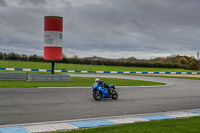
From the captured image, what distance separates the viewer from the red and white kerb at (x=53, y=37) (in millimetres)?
23562

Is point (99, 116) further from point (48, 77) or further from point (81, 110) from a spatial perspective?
point (48, 77)

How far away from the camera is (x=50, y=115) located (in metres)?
8.70

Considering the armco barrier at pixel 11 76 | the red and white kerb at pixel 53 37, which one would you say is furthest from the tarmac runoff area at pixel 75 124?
the armco barrier at pixel 11 76

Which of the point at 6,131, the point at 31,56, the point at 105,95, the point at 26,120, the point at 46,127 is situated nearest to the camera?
the point at 6,131

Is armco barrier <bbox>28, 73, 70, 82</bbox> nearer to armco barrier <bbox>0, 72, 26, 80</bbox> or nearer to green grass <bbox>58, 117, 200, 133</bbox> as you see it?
armco barrier <bbox>0, 72, 26, 80</bbox>

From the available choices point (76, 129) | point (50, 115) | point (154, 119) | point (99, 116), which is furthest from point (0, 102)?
point (154, 119)

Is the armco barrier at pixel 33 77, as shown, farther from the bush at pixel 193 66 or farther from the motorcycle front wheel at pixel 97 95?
the bush at pixel 193 66

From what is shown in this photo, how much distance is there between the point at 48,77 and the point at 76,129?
57.2 feet

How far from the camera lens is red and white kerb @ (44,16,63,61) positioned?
2356cm

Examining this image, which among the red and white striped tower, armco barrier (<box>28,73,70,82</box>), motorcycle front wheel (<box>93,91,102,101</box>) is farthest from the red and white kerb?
motorcycle front wheel (<box>93,91,102,101</box>)

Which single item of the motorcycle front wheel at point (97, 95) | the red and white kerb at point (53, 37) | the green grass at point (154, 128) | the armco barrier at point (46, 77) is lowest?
the green grass at point (154, 128)

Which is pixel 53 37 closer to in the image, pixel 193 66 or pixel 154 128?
pixel 154 128

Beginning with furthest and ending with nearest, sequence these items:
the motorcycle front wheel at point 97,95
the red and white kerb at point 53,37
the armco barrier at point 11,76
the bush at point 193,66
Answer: the bush at point 193,66 < the red and white kerb at point 53,37 < the armco barrier at point 11,76 < the motorcycle front wheel at point 97,95

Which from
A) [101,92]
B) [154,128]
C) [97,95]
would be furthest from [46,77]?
[154,128]
